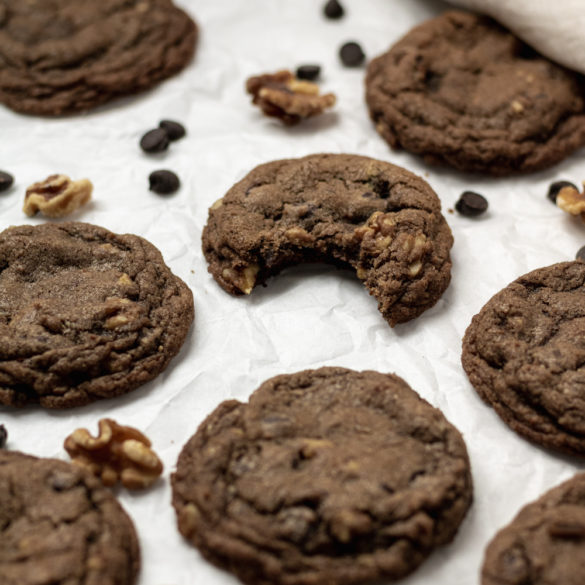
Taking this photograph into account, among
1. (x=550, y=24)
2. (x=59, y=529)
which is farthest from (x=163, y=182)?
(x=550, y=24)

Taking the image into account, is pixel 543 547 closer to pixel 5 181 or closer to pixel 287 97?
pixel 287 97

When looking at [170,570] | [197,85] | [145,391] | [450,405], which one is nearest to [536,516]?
[450,405]

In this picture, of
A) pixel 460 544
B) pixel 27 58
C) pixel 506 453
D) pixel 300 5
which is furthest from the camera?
pixel 300 5

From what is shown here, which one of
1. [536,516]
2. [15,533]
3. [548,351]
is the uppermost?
[548,351]

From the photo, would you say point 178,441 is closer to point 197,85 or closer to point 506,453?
point 506,453

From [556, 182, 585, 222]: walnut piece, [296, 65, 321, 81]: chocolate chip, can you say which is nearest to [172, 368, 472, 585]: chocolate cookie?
[556, 182, 585, 222]: walnut piece

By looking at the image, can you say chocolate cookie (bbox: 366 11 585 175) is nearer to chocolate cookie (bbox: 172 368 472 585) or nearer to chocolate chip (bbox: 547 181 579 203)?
chocolate chip (bbox: 547 181 579 203)

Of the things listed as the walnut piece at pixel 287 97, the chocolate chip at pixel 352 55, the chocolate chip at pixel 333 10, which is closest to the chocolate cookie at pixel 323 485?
the walnut piece at pixel 287 97
